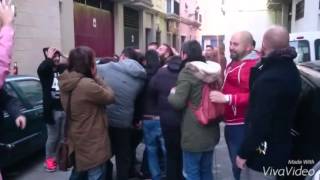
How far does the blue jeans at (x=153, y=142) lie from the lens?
4664 millimetres

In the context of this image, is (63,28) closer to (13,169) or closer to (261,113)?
(13,169)

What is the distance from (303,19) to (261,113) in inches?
579

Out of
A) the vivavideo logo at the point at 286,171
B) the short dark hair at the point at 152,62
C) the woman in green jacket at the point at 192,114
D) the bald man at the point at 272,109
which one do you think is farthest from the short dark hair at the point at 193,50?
the vivavideo logo at the point at 286,171

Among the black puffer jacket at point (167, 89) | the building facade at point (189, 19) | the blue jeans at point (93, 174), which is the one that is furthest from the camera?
→ the building facade at point (189, 19)

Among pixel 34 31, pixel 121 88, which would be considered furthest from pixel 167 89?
pixel 34 31

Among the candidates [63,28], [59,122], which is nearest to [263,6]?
[63,28]

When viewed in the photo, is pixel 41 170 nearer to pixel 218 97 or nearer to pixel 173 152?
pixel 173 152

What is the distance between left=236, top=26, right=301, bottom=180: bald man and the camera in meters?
2.70

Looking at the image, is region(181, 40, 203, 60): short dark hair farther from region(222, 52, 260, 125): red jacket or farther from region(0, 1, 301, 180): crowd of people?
region(222, 52, 260, 125): red jacket

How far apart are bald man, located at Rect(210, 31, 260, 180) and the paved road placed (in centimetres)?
159

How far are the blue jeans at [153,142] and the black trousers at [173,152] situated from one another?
0.29m

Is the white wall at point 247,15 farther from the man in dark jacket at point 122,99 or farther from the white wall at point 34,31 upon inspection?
the man in dark jacket at point 122,99

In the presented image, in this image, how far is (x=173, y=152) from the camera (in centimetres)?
439

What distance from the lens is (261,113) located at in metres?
2.71
